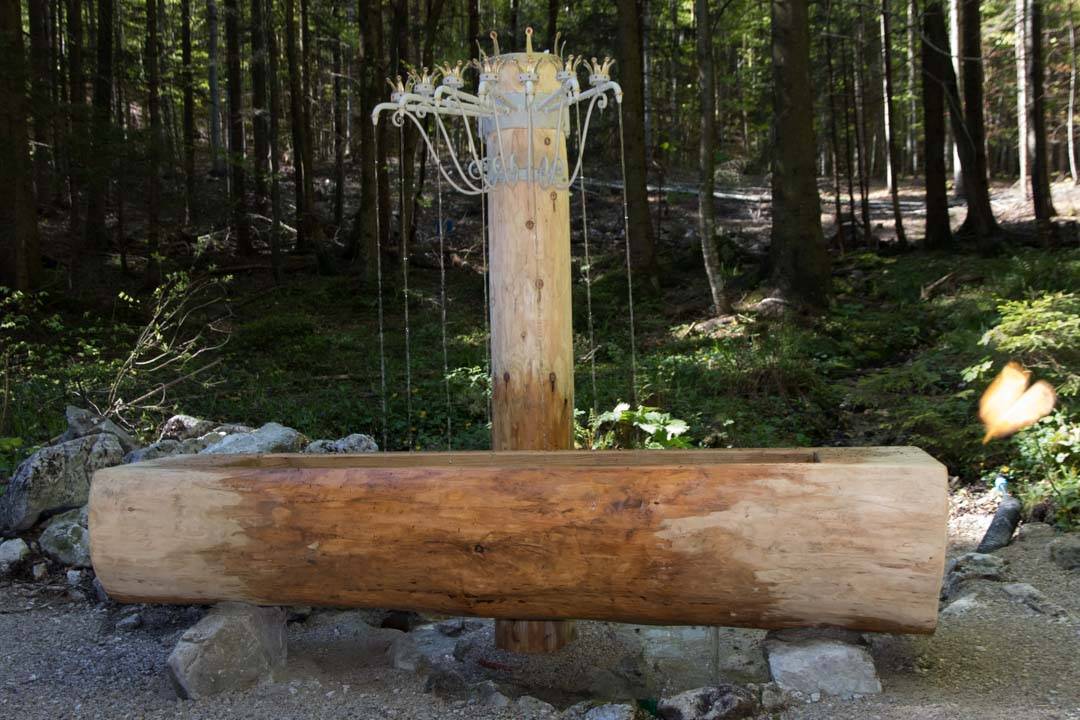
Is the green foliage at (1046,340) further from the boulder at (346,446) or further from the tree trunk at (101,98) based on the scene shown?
the tree trunk at (101,98)

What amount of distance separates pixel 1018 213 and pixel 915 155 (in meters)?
16.6

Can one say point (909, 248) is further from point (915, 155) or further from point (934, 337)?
point (915, 155)

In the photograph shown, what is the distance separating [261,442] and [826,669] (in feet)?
12.2

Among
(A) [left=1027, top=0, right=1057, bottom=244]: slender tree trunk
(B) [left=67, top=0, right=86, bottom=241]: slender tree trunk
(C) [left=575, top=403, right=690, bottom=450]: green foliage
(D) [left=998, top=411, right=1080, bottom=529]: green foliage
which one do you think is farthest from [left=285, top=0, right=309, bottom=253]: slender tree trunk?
(D) [left=998, top=411, right=1080, bottom=529]: green foliage

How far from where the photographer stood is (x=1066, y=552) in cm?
464

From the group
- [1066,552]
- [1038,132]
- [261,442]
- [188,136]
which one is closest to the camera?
[1066,552]

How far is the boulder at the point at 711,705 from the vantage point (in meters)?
3.06

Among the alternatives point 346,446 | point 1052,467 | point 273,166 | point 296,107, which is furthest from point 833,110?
point 346,446

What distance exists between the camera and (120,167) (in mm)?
13352

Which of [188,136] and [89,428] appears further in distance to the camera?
[188,136]

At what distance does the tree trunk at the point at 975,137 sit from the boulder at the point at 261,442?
1200 cm

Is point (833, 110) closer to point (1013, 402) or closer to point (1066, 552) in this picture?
point (1013, 402)

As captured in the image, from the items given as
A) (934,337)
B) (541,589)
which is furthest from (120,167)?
(541,589)

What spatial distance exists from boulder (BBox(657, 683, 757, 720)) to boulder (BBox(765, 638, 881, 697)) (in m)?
0.19
